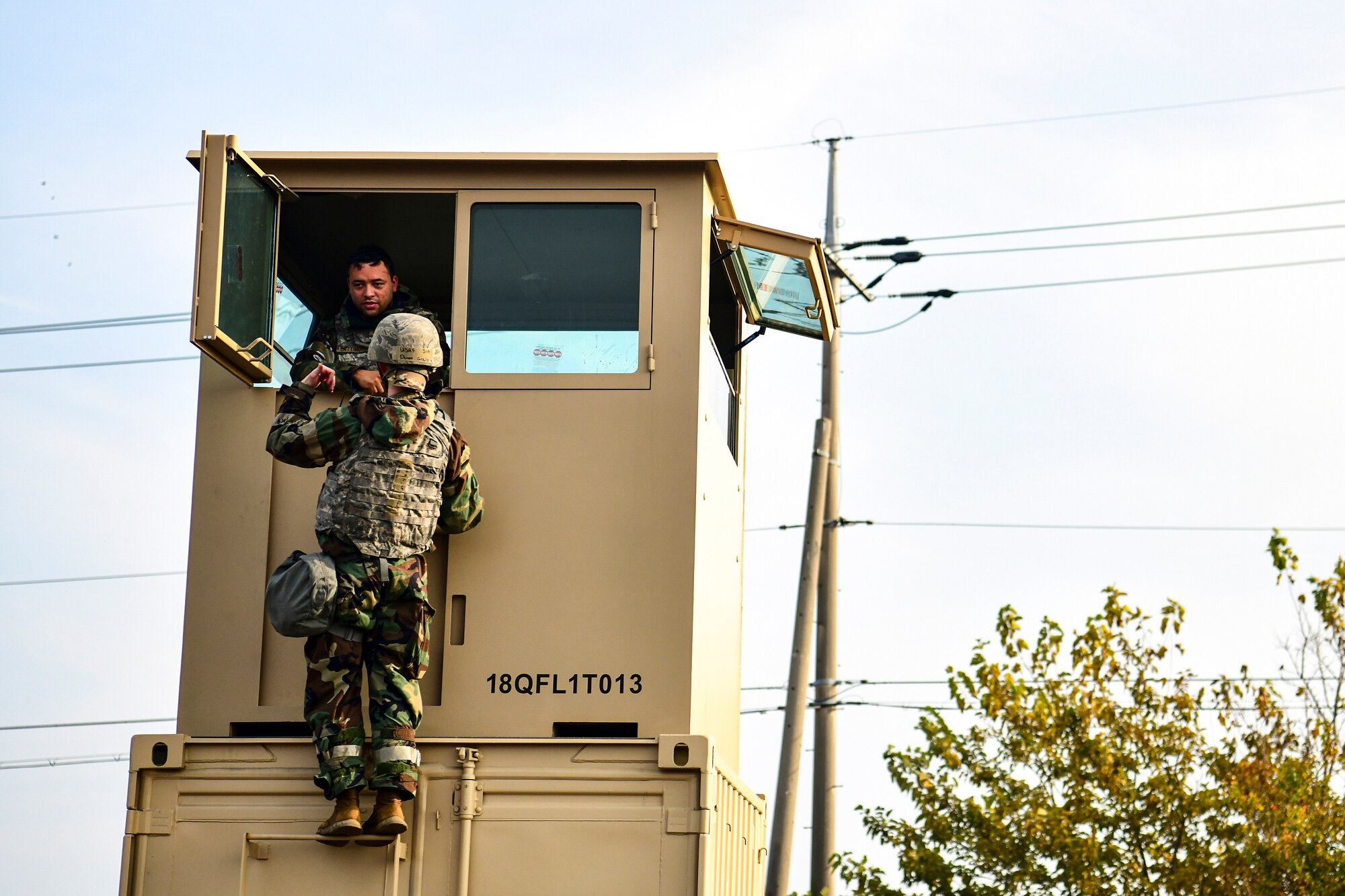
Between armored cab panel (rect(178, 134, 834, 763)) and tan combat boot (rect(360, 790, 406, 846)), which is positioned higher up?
armored cab panel (rect(178, 134, 834, 763))

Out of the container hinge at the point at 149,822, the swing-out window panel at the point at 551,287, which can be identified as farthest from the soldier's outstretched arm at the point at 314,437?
the container hinge at the point at 149,822

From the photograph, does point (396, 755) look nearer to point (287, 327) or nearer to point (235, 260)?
point (235, 260)

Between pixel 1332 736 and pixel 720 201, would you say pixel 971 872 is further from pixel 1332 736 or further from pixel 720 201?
pixel 720 201

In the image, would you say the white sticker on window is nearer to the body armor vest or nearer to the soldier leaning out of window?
the soldier leaning out of window

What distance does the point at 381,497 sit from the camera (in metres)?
6.89

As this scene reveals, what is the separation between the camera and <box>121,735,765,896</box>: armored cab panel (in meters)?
6.73

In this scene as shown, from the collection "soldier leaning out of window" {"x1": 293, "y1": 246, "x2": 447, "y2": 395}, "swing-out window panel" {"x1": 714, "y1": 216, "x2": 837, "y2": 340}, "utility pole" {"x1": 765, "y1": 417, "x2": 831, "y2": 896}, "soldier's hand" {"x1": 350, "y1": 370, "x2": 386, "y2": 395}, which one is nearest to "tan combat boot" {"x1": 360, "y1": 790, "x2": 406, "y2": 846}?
"soldier's hand" {"x1": 350, "y1": 370, "x2": 386, "y2": 395}

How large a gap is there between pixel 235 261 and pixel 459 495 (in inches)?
48.0

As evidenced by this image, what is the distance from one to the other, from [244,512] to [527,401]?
120 centimetres

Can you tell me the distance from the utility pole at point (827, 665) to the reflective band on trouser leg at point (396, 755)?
11.5 m

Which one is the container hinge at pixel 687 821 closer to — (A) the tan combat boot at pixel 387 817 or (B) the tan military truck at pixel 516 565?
(B) the tan military truck at pixel 516 565

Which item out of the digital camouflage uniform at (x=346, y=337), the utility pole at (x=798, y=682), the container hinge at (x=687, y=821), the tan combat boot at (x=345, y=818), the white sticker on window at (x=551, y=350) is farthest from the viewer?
the utility pole at (x=798, y=682)

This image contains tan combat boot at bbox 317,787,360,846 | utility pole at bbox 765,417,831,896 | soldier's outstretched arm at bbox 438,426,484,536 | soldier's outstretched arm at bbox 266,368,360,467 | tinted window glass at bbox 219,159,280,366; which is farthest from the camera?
utility pole at bbox 765,417,831,896

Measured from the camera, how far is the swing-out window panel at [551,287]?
7.44m
